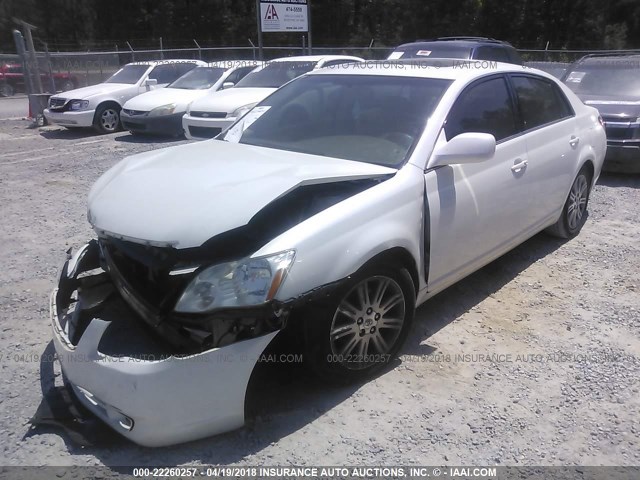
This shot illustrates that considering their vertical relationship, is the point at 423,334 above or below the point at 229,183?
below

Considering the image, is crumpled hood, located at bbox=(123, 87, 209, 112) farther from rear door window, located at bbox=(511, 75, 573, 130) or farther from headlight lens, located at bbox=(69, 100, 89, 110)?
rear door window, located at bbox=(511, 75, 573, 130)

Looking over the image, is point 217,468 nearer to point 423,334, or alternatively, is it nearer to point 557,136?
point 423,334

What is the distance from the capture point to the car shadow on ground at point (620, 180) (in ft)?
24.5

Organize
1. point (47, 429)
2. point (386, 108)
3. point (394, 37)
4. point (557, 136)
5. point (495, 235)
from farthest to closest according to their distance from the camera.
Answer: point (394, 37)
point (557, 136)
point (495, 235)
point (386, 108)
point (47, 429)

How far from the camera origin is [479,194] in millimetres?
3654

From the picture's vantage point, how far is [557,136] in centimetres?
468

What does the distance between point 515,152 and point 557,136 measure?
87 cm

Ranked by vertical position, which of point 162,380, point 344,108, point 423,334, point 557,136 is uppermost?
point 344,108

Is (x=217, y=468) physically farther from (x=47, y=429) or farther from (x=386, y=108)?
(x=386, y=108)

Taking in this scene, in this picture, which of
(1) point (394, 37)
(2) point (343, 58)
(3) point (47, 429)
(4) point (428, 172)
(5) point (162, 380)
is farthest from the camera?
(1) point (394, 37)

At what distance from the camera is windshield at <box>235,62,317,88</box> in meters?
10.7

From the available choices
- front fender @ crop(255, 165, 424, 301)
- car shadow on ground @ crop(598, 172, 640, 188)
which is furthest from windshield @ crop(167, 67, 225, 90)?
→ front fender @ crop(255, 165, 424, 301)

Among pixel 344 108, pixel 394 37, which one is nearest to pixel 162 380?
pixel 344 108

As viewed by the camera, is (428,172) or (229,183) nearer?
(229,183)
